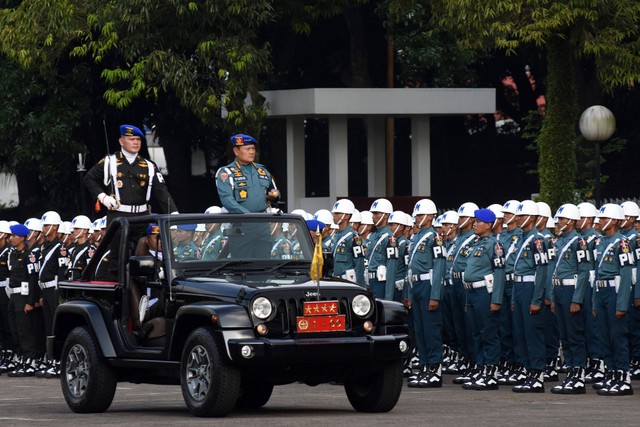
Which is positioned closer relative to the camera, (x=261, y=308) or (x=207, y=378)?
(x=261, y=308)

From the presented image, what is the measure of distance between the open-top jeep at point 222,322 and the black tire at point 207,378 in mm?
12

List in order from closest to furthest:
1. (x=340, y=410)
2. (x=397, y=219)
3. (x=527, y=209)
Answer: (x=340, y=410)
(x=527, y=209)
(x=397, y=219)

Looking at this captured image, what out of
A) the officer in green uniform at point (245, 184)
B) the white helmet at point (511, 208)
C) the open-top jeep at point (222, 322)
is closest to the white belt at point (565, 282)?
the white helmet at point (511, 208)

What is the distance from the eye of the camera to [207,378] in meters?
14.4

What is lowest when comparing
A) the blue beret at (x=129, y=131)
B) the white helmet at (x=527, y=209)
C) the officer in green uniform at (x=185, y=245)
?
the officer in green uniform at (x=185, y=245)

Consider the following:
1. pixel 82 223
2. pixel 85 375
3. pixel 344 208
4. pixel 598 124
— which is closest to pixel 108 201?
pixel 85 375

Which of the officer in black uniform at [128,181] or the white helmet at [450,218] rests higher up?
the officer in black uniform at [128,181]

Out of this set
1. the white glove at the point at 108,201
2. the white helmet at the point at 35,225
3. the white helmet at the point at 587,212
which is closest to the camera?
the white glove at the point at 108,201

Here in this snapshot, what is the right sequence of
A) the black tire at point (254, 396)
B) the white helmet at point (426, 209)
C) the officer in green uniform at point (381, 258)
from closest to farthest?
the black tire at point (254, 396) → the white helmet at point (426, 209) → the officer in green uniform at point (381, 258)

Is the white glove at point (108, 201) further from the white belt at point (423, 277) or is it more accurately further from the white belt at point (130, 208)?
the white belt at point (423, 277)

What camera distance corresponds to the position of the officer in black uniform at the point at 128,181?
18.1m

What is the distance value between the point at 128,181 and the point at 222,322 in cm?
428

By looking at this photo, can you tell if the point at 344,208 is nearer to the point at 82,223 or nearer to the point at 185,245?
the point at 82,223

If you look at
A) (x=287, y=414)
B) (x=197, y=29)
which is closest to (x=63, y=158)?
(x=197, y=29)
